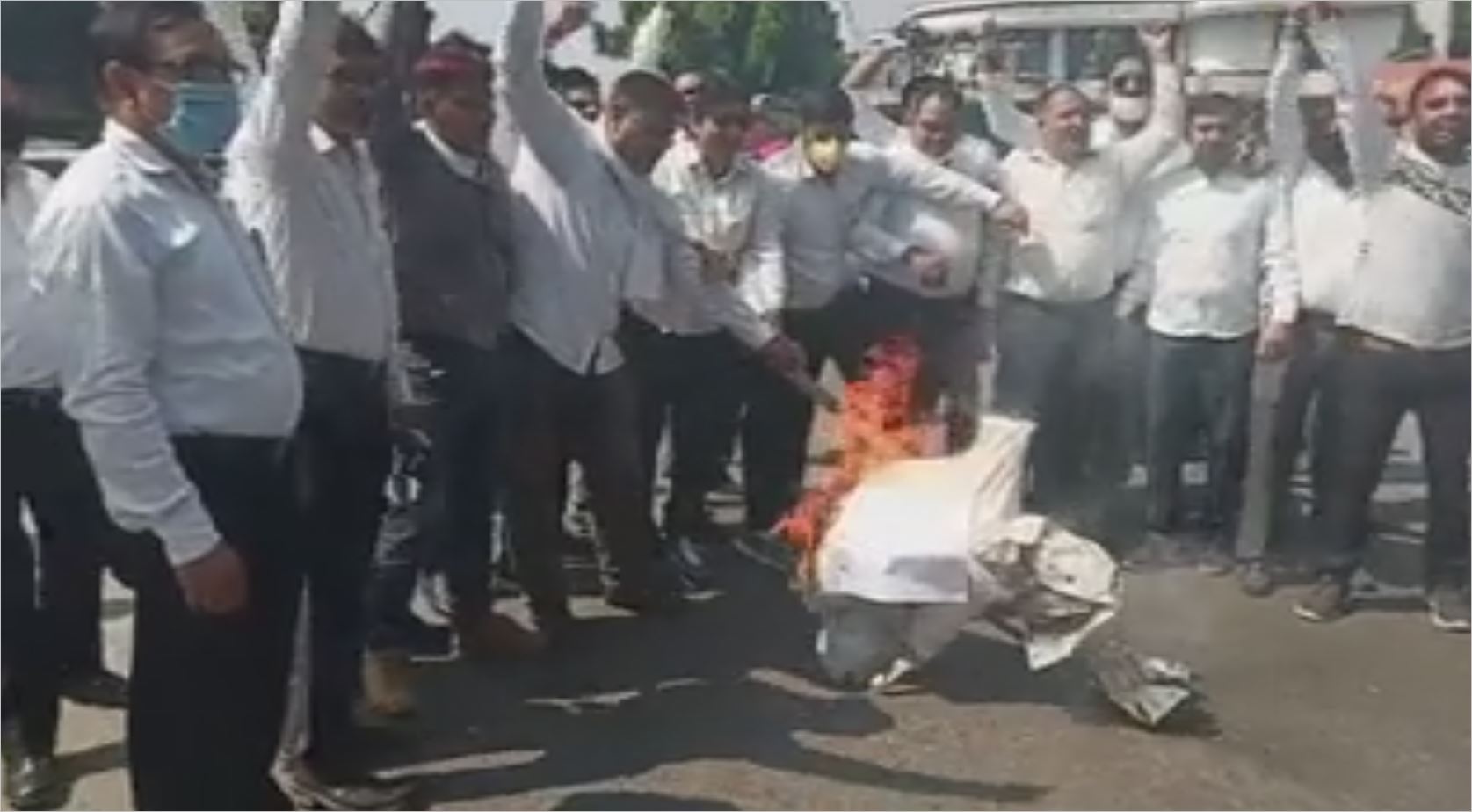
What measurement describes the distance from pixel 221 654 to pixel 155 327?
1.26 ft

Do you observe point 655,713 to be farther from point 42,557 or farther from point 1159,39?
point 1159,39

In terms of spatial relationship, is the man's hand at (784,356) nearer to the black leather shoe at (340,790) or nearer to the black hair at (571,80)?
the black hair at (571,80)

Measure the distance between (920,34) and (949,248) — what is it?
41 cm

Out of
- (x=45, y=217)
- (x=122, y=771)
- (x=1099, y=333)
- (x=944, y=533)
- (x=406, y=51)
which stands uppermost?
(x=406, y=51)

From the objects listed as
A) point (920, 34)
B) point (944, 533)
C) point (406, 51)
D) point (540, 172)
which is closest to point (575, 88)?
point (540, 172)

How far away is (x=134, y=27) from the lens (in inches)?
81.1

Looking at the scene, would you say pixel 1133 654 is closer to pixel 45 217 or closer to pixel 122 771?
pixel 122 771

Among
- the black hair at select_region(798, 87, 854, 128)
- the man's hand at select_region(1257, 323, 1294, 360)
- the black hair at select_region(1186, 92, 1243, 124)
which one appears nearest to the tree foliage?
the black hair at select_region(798, 87, 854, 128)

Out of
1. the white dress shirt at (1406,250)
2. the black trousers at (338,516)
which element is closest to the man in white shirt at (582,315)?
the black trousers at (338,516)

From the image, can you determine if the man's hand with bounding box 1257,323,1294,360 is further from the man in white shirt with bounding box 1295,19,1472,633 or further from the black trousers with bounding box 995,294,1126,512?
the black trousers with bounding box 995,294,1126,512

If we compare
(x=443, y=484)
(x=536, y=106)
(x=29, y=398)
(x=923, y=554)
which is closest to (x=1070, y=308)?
(x=923, y=554)

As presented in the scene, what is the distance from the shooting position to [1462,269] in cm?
271

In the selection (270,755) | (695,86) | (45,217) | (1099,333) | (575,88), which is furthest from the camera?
(1099,333)

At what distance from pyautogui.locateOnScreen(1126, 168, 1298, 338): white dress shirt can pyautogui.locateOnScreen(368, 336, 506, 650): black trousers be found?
1010 mm
